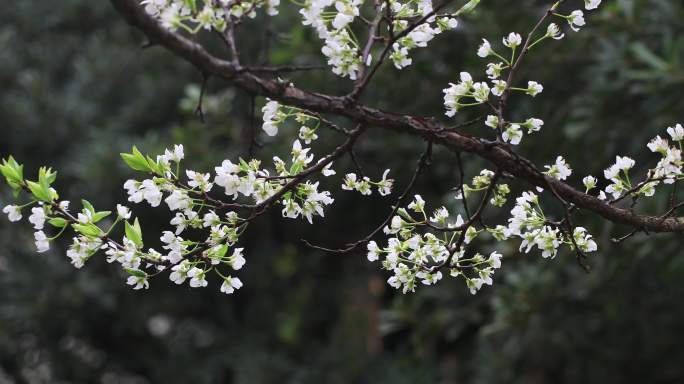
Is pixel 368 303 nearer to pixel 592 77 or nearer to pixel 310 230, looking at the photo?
pixel 310 230

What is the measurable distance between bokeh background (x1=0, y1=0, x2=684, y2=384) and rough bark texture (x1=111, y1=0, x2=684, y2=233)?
1.98m

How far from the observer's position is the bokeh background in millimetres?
3660

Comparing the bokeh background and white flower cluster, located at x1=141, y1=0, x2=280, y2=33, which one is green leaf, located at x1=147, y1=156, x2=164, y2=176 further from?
the bokeh background

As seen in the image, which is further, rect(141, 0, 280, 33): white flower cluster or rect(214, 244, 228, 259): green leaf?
rect(214, 244, 228, 259): green leaf

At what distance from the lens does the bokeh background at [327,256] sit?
12.0 ft

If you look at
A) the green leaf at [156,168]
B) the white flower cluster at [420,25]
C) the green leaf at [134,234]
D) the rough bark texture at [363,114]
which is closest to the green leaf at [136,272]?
the green leaf at [134,234]

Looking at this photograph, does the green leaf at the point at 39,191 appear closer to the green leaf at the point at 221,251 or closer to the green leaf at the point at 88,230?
the green leaf at the point at 88,230

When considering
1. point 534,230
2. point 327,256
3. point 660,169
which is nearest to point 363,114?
point 534,230

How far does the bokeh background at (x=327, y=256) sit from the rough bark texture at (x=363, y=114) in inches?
77.8

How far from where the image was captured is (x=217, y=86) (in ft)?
17.3

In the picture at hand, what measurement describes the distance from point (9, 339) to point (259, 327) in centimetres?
141

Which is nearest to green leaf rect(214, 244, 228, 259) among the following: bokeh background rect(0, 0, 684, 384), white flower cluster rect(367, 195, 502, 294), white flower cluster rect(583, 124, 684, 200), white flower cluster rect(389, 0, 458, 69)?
white flower cluster rect(367, 195, 502, 294)

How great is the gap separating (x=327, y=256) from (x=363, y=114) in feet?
13.8

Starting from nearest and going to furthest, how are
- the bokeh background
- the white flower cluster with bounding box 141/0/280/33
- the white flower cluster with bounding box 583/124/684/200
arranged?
the white flower cluster with bounding box 141/0/280/33 < the white flower cluster with bounding box 583/124/684/200 < the bokeh background
